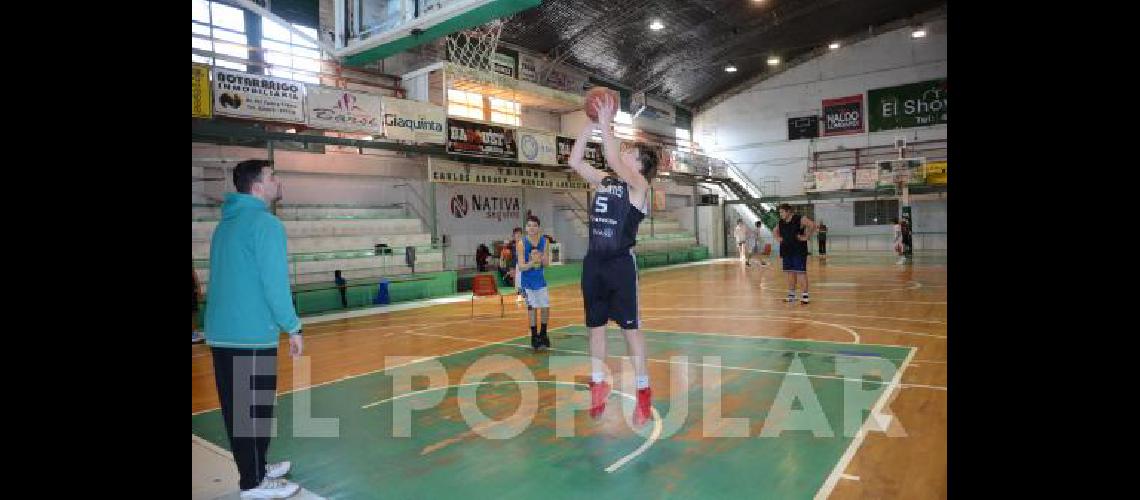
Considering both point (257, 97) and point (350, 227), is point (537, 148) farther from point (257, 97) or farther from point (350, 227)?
point (257, 97)

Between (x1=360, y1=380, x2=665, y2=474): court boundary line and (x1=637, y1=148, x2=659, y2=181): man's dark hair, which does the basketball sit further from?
(x1=360, y1=380, x2=665, y2=474): court boundary line

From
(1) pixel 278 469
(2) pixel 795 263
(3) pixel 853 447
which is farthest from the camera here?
(2) pixel 795 263

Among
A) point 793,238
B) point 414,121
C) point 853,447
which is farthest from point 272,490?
point 414,121

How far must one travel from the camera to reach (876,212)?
26109 millimetres

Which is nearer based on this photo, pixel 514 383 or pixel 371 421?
pixel 371 421

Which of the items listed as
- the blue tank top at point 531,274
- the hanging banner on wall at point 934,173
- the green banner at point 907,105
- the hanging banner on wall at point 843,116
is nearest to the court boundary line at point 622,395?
the blue tank top at point 531,274

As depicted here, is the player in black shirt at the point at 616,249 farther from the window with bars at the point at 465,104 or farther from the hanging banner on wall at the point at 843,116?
the hanging banner on wall at the point at 843,116

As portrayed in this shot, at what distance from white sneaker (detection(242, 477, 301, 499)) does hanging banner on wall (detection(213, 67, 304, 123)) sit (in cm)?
1022

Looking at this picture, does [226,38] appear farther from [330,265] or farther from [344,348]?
[344,348]

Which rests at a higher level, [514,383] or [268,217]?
[268,217]

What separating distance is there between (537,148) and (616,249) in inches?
565
